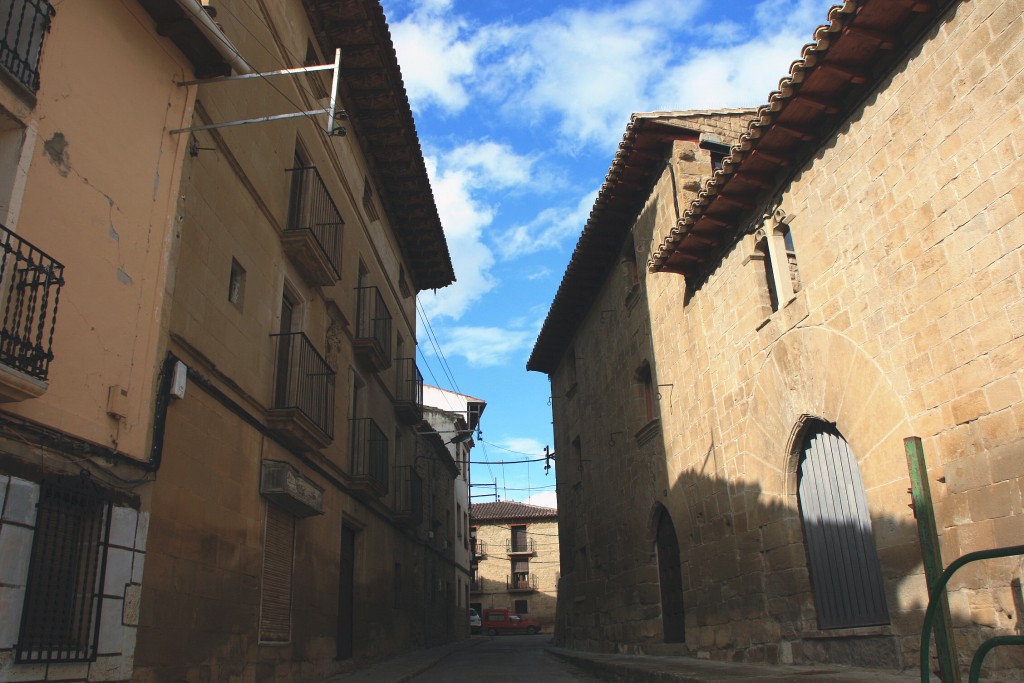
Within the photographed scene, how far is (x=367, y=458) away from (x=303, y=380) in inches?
143

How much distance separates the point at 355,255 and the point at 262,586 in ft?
21.5

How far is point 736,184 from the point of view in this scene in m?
8.81

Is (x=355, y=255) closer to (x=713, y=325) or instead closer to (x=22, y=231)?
(x=713, y=325)

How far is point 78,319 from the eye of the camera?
5461mm

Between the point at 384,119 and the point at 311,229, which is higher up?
the point at 384,119

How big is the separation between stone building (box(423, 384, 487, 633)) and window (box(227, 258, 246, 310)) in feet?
59.4

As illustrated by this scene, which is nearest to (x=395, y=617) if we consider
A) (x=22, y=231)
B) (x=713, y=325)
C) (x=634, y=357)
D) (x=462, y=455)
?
(x=634, y=357)

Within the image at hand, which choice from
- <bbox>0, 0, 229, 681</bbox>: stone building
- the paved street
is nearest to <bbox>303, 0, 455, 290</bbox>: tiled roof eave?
<bbox>0, 0, 229, 681</bbox>: stone building

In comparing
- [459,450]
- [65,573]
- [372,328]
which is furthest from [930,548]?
[459,450]

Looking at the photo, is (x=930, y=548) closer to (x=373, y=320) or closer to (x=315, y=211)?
(x=315, y=211)

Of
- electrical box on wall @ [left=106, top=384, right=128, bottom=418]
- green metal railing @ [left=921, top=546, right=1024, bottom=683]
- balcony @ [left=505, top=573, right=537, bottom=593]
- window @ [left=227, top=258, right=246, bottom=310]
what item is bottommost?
green metal railing @ [left=921, top=546, right=1024, bottom=683]

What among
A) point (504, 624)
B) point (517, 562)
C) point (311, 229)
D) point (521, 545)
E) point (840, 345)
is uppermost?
point (311, 229)

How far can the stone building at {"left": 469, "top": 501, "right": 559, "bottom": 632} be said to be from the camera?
147 ft

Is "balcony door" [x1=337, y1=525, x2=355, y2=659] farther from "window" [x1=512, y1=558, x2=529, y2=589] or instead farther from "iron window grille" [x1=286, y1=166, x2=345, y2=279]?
"window" [x1=512, y1=558, x2=529, y2=589]
